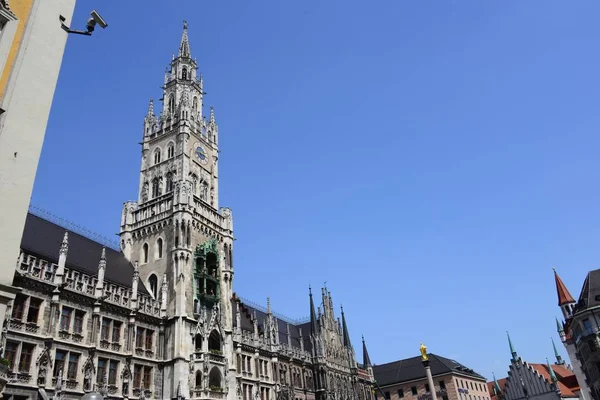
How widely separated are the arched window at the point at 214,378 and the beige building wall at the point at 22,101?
34057 millimetres

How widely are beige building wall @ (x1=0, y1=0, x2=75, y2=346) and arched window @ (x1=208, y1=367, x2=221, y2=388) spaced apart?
112 ft

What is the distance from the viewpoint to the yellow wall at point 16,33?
1347cm

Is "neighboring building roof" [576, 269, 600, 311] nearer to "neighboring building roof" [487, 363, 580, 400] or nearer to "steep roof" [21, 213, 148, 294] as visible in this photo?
"neighboring building roof" [487, 363, 580, 400]

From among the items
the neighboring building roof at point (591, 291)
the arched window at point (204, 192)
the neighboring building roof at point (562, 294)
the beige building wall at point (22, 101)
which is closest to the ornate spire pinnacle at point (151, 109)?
the arched window at point (204, 192)

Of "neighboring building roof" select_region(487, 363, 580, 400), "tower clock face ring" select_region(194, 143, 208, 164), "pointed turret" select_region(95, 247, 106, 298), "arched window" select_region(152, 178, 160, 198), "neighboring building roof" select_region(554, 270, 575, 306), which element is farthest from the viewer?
"neighboring building roof" select_region(554, 270, 575, 306)

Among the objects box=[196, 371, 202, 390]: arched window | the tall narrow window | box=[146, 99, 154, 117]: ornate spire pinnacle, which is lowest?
box=[196, 371, 202, 390]: arched window

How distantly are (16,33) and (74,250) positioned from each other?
29.3 meters

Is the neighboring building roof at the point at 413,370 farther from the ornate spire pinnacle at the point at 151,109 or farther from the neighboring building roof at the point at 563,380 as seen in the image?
the ornate spire pinnacle at the point at 151,109

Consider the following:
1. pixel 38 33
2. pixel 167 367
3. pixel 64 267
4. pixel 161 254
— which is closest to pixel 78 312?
pixel 64 267

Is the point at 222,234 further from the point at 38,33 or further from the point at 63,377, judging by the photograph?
the point at 38,33

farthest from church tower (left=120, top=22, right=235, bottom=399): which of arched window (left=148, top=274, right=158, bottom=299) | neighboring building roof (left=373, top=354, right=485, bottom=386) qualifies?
neighboring building roof (left=373, top=354, right=485, bottom=386)

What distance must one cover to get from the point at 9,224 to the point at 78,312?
83.1 feet

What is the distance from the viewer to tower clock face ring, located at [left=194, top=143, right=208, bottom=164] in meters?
54.7

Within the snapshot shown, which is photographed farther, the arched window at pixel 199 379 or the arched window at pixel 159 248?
the arched window at pixel 159 248
